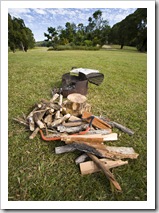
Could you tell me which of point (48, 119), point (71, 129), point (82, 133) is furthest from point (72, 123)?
point (48, 119)

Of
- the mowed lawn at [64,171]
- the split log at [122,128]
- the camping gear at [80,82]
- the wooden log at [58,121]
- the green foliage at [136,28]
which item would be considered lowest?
the mowed lawn at [64,171]

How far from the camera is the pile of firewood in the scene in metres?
1.72

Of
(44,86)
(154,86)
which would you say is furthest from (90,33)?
(154,86)

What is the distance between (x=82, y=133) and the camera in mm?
2074

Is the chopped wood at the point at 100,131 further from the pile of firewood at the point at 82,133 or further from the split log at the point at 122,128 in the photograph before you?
the split log at the point at 122,128

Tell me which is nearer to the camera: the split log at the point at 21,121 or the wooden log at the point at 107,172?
the wooden log at the point at 107,172

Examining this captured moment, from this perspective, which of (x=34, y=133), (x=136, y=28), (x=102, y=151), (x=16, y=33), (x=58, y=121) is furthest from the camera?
(x=16, y=33)

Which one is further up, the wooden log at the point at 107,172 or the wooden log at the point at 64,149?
the wooden log at the point at 64,149

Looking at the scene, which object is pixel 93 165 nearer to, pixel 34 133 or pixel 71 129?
pixel 71 129

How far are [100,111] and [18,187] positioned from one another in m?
2.03

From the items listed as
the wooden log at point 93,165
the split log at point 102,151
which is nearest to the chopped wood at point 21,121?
the split log at point 102,151

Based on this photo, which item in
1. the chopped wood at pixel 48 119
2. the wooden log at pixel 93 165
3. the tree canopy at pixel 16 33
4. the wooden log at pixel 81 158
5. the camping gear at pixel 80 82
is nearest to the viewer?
the wooden log at pixel 93 165

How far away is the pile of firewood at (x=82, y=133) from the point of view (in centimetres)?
172
